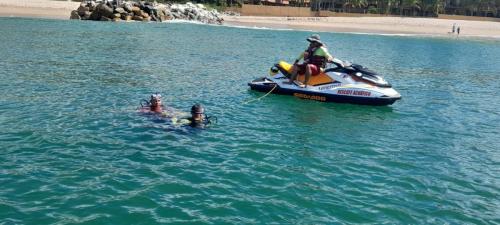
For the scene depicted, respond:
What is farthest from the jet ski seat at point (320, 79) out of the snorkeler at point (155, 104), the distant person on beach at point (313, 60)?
the snorkeler at point (155, 104)

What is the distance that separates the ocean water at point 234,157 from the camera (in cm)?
874

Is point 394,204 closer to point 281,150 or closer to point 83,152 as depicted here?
point 281,150

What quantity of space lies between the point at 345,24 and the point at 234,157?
9286 cm

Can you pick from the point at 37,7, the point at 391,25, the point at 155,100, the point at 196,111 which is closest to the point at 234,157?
the point at 196,111

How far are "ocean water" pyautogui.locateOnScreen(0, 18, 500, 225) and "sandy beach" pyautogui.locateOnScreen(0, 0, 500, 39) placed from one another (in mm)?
68933


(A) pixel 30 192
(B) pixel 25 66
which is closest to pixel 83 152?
(A) pixel 30 192

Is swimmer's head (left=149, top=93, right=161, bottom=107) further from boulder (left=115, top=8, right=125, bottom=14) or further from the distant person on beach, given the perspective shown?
boulder (left=115, top=8, right=125, bottom=14)

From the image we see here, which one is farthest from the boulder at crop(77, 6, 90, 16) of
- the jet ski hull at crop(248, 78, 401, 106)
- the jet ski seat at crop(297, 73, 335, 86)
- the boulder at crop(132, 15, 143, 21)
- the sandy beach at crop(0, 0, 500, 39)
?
the jet ski seat at crop(297, 73, 335, 86)

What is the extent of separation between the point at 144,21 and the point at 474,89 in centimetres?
5546

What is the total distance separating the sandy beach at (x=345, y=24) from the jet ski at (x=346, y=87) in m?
68.4

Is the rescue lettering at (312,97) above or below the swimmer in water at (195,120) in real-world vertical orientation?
below

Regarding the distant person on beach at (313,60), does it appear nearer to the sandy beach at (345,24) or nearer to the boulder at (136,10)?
the boulder at (136,10)

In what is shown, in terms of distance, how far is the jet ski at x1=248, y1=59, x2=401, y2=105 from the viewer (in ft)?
60.4

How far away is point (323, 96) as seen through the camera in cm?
1894
